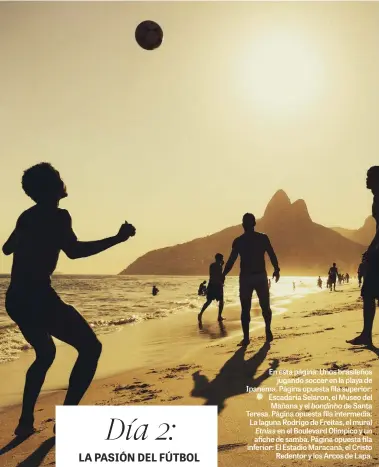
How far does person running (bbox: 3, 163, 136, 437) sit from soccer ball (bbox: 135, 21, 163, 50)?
186 inches

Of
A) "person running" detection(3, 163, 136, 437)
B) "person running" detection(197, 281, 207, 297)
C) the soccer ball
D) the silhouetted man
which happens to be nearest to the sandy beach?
"person running" detection(3, 163, 136, 437)

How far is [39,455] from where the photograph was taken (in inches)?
116

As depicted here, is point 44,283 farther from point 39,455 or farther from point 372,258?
point 372,258

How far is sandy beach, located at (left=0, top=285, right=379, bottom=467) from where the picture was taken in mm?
3039

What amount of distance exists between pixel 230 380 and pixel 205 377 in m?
0.39

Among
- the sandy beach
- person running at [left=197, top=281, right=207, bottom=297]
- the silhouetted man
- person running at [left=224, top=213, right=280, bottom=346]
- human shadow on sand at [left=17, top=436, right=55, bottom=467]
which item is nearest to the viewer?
human shadow on sand at [left=17, top=436, right=55, bottom=467]

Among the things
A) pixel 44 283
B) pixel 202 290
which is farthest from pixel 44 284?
pixel 202 290

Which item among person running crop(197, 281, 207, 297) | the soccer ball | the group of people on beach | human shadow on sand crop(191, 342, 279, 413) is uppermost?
the soccer ball

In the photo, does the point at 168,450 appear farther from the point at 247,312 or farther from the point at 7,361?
the point at 7,361

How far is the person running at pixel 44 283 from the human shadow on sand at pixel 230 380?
1.32 metres

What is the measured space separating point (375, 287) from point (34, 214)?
Result: 3745 mm

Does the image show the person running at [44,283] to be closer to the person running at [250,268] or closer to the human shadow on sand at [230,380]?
the human shadow on sand at [230,380]

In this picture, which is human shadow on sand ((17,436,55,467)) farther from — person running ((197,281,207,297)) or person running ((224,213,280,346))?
person running ((197,281,207,297))

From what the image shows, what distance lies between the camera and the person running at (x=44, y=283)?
3203mm
